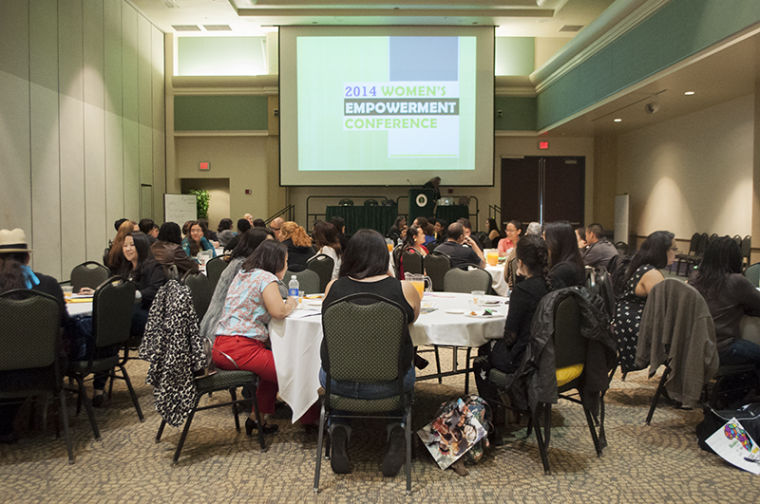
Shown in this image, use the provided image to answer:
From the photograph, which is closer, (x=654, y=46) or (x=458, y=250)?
(x=458, y=250)

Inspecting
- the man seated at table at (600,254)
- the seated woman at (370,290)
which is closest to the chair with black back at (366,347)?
the seated woman at (370,290)

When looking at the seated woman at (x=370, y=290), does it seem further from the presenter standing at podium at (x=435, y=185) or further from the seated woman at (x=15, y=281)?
the presenter standing at podium at (x=435, y=185)

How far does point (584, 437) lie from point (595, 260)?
3001mm

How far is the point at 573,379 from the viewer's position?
3143mm

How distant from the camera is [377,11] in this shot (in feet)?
40.5

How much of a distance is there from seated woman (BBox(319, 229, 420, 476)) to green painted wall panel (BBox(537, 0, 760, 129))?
5.36m

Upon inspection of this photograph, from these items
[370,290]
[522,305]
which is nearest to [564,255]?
[522,305]

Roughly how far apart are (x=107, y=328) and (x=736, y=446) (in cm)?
377

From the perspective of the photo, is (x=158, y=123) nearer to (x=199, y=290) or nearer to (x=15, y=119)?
(x=15, y=119)

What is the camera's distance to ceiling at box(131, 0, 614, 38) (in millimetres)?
12070

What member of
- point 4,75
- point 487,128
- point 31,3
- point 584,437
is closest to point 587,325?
point 584,437

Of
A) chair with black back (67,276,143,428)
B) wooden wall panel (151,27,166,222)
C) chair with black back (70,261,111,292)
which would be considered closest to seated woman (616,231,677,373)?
chair with black back (67,276,143,428)

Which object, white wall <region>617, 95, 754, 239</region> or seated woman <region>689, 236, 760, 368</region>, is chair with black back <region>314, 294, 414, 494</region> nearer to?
seated woman <region>689, 236, 760, 368</region>

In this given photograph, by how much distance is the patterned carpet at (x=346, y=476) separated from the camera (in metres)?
2.81
